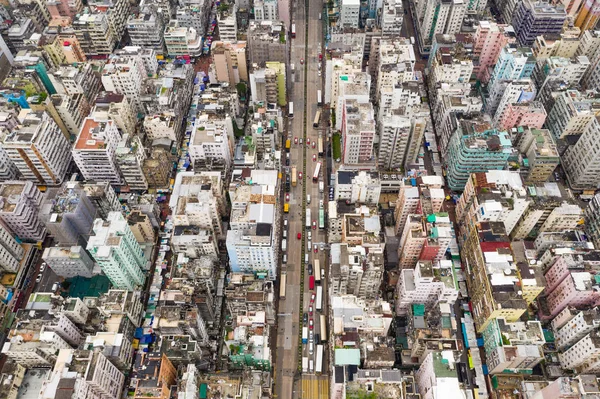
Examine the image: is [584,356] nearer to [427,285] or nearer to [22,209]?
[427,285]

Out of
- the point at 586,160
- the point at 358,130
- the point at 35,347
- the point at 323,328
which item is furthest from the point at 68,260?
the point at 586,160

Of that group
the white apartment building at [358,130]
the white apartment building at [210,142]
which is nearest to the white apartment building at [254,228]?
the white apartment building at [210,142]

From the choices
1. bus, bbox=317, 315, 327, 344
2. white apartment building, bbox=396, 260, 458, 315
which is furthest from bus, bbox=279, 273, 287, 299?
white apartment building, bbox=396, 260, 458, 315

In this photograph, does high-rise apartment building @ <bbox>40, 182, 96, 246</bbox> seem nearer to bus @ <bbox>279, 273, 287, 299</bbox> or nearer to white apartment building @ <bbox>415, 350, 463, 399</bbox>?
bus @ <bbox>279, 273, 287, 299</bbox>

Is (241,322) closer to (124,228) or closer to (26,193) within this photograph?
(124,228)

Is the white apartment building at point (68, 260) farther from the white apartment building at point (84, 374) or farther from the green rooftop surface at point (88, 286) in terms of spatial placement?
the white apartment building at point (84, 374)
